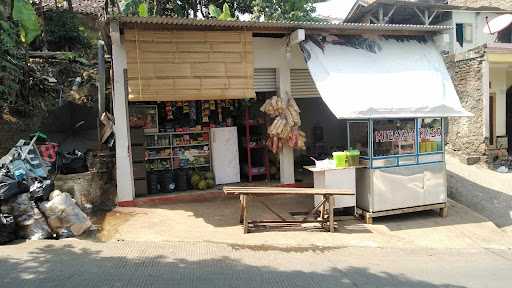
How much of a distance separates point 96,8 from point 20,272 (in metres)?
17.7

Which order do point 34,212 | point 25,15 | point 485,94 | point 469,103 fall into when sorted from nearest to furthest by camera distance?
1. point 34,212
2. point 25,15
3. point 485,94
4. point 469,103

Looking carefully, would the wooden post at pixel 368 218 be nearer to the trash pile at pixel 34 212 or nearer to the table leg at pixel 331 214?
the table leg at pixel 331 214

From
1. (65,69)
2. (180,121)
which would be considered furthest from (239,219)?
(65,69)

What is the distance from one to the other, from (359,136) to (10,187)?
6.10 meters

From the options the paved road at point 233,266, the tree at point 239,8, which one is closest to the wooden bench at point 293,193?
the paved road at point 233,266

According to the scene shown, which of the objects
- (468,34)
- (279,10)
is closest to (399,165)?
(279,10)

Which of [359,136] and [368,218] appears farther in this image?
[359,136]

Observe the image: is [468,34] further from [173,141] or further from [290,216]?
[290,216]

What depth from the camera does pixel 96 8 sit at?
67.3 feet

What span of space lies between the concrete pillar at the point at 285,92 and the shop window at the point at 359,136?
1.59 meters

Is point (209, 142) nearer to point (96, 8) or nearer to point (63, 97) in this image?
point (63, 97)

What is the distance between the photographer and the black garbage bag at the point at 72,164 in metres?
8.84

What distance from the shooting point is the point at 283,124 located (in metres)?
9.27

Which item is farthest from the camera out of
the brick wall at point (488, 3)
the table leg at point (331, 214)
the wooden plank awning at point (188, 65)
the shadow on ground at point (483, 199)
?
the brick wall at point (488, 3)
